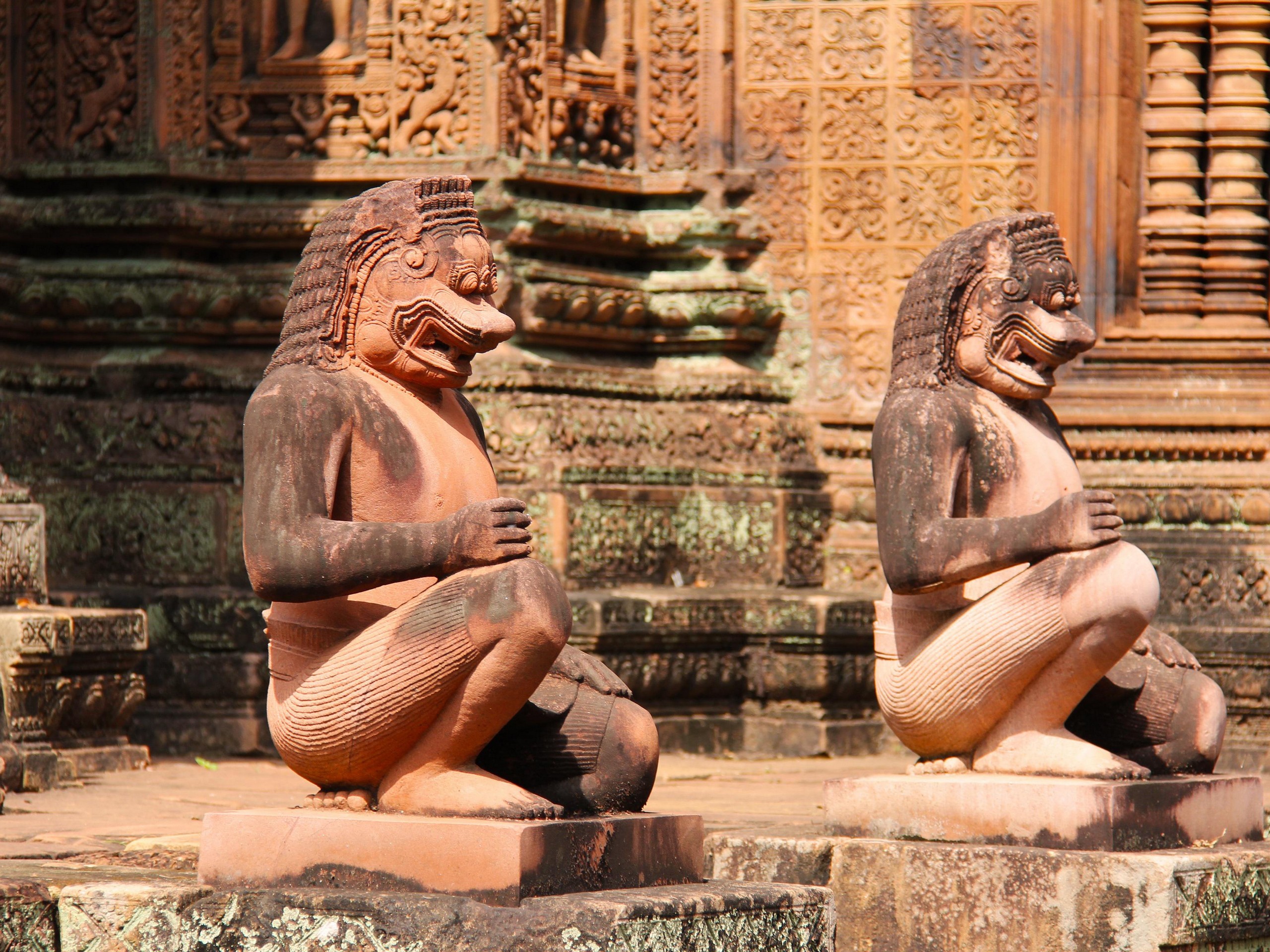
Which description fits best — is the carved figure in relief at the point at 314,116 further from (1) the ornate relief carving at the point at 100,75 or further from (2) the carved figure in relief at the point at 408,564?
(2) the carved figure in relief at the point at 408,564

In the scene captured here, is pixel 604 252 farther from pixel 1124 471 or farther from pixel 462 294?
pixel 462 294

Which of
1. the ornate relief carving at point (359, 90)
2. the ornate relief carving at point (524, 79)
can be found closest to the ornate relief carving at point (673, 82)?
the ornate relief carving at point (524, 79)

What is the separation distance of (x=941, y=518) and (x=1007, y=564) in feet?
0.66

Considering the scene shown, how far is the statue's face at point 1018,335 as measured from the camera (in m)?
5.73

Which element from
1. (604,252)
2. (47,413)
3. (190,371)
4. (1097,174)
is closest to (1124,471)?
(1097,174)

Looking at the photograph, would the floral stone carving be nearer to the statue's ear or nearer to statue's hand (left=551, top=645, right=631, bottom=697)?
statue's hand (left=551, top=645, right=631, bottom=697)

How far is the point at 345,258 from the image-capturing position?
473 cm

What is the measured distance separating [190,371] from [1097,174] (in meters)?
4.27

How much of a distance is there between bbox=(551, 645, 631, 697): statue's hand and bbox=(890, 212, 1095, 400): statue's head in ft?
4.44

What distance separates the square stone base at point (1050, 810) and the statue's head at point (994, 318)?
1.04 metres

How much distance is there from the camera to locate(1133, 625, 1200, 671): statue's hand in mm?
5820

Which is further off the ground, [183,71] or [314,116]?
[183,71]

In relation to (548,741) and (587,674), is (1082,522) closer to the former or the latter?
(587,674)

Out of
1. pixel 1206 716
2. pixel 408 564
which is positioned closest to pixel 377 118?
pixel 1206 716
